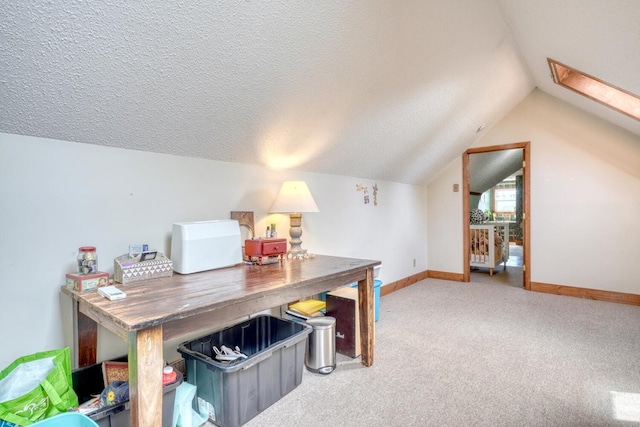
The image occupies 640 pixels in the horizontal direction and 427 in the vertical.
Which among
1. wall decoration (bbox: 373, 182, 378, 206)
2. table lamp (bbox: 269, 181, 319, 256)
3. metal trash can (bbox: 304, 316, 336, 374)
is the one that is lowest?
metal trash can (bbox: 304, 316, 336, 374)

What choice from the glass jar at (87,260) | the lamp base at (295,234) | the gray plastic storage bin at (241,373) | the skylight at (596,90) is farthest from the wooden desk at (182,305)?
the skylight at (596,90)

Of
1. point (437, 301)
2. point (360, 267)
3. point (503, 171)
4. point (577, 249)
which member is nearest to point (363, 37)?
point (360, 267)

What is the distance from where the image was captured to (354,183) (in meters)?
3.38

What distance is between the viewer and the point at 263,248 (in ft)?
6.57

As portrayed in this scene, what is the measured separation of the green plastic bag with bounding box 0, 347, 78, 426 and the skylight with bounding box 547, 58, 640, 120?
4.08 meters

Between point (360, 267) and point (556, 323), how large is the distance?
7.23 feet

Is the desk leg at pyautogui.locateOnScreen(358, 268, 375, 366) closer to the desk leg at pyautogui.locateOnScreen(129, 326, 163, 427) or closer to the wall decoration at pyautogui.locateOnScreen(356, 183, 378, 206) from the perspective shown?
the desk leg at pyautogui.locateOnScreen(129, 326, 163, 427)

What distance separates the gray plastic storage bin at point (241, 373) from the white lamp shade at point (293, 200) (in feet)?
2.50

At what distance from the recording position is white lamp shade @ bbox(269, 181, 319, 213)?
2.24 metres

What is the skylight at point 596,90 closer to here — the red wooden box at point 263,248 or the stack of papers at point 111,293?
the red wooden box at point 263,248

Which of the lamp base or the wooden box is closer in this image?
the wooden box

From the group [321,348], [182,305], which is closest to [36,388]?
[182,305]

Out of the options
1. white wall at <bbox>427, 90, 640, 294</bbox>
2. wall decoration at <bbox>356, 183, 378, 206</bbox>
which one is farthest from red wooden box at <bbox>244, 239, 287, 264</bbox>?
white wall at <bbox>427, 90, 640, 294</bbox>

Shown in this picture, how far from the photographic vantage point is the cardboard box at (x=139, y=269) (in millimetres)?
1533
